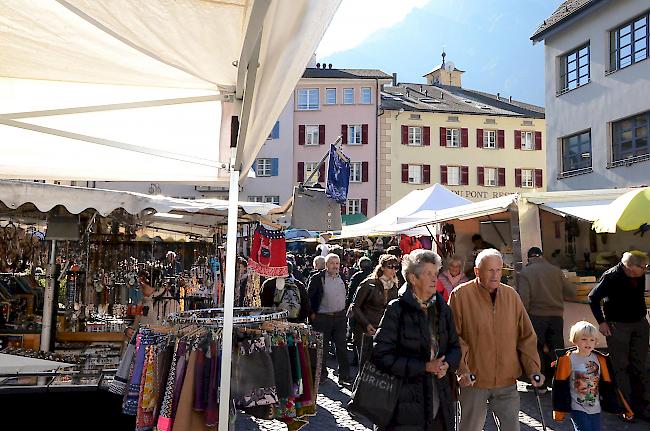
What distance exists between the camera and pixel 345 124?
132ft

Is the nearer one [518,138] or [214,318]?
[214,318]

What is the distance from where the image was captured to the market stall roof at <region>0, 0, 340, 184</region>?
2426 millimetres

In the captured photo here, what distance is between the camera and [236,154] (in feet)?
11.3

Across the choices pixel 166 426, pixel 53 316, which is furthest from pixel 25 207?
pixel 166 426

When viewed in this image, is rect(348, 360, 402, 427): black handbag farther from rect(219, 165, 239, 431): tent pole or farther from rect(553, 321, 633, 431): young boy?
rect(553, 321, 633, 431): young boy

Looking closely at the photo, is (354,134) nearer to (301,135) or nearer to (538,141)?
(301,135)

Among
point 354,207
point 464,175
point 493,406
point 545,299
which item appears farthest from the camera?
point 464,175

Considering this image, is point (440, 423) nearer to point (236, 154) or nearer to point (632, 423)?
point (236, 154)

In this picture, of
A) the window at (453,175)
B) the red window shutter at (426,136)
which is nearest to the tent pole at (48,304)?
the red window shutter at (426,136)

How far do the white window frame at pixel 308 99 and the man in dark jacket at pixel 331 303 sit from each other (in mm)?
32915

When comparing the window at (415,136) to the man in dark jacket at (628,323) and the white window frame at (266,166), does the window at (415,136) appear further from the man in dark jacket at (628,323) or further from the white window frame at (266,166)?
the man in dark jacket at (628,323)

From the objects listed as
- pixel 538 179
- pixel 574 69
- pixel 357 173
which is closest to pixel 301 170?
pixel 357 173

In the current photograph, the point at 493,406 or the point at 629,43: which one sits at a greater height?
the point at 629,43

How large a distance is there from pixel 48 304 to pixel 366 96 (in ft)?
114
